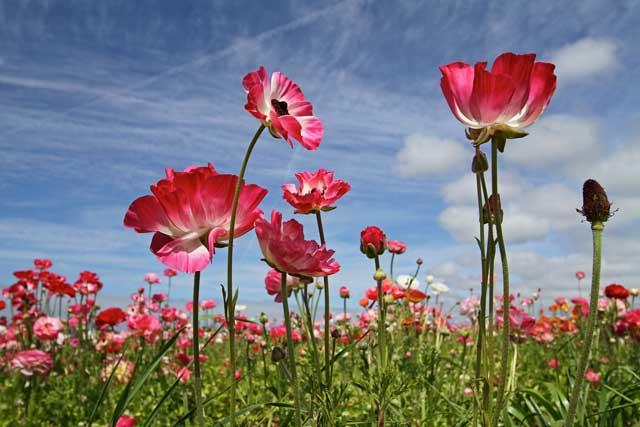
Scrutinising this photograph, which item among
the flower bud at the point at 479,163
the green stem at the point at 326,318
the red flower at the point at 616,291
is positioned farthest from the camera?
the red flower at the point at 616,291

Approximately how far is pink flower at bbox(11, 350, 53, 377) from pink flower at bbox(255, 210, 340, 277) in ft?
13.2

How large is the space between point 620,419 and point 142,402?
339 cm

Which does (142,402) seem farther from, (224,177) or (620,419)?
(224,177)

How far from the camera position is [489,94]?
4.34ft

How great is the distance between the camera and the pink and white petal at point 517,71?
130 centimetres

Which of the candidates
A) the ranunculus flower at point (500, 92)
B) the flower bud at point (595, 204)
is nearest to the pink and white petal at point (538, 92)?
the ranunculus flower at point (500, 92)

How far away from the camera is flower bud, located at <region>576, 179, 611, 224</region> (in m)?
1.31

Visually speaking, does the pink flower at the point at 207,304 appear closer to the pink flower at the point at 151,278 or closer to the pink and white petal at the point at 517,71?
the pink flower at the point at 151,278

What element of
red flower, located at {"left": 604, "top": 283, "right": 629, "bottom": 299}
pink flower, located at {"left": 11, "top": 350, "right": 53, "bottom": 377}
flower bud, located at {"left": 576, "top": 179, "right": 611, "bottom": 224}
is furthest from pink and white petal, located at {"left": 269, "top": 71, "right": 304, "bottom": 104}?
red flower, located at {"left": 604, "top": 283, "right": 629, "bottom": 299}

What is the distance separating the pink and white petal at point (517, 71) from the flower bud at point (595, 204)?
0.28 meters

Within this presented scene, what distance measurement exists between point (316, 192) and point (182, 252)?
66 centimetres

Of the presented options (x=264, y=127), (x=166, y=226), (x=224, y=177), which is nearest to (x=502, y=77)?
(x=264, y=127)

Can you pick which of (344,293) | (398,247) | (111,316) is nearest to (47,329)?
(111,316)

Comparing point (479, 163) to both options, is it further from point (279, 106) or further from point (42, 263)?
point (42, 263)
